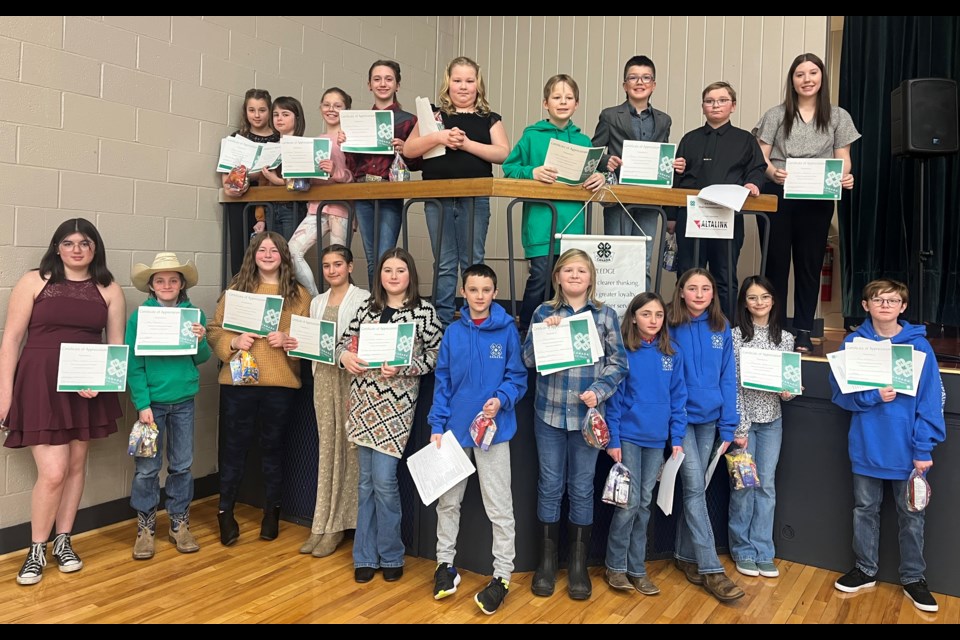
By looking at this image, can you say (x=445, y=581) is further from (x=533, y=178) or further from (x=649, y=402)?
(x=533, y=178)

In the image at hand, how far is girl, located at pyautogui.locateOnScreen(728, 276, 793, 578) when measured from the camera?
3.18 metres

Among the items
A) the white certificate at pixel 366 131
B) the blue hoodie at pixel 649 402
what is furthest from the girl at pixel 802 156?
the white certificate at pixel 366 131

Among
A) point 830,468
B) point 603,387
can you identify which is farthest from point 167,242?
point 830,468

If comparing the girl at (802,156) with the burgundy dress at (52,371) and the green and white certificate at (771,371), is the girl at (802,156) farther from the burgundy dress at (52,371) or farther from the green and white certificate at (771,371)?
the burgundy dress at (52,371)

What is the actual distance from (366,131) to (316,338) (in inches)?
35.2

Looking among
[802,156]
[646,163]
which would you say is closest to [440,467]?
[646,163]

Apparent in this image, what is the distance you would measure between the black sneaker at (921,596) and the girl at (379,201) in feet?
7.93

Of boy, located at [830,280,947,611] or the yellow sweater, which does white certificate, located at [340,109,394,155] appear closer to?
the yellow sweater

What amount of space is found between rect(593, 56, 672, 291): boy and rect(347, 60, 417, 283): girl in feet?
2.90

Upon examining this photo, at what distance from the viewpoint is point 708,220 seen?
333 centimetres

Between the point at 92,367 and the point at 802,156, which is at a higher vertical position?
the point at 802,156

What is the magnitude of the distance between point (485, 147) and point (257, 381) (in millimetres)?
1385

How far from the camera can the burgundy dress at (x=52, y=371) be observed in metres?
3.01

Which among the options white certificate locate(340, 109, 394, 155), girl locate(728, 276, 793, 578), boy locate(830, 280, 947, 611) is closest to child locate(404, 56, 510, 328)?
white certificate locate(340, 109, 394, 155)
